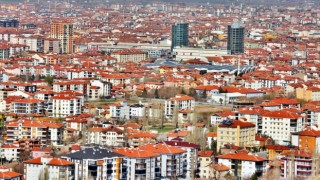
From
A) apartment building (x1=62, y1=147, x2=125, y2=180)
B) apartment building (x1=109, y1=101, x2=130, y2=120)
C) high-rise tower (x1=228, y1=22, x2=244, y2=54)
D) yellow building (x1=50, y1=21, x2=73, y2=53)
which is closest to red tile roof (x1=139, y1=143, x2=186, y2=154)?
apartment building (x1=62, y1=147, x2=125, y2=180)

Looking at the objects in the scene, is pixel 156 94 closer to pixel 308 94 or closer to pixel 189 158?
pixel 308 94

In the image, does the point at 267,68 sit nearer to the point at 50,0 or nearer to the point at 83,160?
the point at 83,160

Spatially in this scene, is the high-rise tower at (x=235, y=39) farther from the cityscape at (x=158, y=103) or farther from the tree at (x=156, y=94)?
the tree at (x=156, y=94)

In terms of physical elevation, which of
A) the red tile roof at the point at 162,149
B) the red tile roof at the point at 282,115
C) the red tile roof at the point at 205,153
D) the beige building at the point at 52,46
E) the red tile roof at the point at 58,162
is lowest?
the beige building at the point at 52,46

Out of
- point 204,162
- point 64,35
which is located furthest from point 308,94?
point 64,35

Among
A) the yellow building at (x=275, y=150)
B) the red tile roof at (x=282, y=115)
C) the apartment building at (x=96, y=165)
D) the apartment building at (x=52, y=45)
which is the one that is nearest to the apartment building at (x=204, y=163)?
the yellow building at (x=275, y=150)

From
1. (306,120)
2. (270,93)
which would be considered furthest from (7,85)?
(306,120)

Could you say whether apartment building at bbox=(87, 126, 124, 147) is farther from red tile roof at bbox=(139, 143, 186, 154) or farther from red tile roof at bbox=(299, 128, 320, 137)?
red tile roof at bbox=(299, 128, 320, 137)
